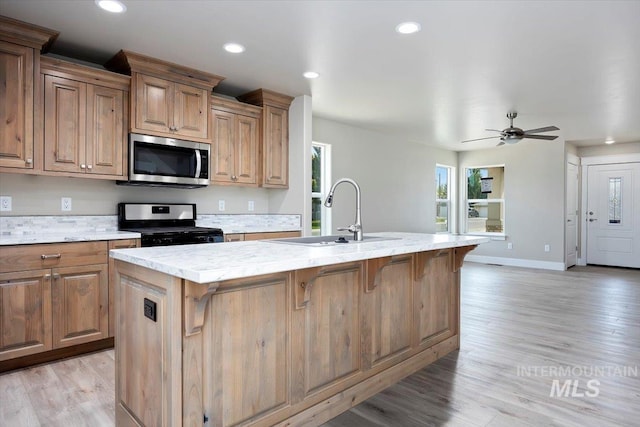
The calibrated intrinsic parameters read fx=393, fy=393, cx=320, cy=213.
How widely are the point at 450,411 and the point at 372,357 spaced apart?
0.51 meters

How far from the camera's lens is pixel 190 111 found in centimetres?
368

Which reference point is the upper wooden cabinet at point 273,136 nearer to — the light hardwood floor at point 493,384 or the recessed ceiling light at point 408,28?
the recessed ceiling light at point 408,28

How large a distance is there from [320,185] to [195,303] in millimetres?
4315

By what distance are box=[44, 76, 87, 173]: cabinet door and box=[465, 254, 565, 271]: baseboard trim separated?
7441 mm

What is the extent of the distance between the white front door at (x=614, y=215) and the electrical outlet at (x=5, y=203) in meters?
9.10

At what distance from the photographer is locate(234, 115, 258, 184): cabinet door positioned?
13.8ft

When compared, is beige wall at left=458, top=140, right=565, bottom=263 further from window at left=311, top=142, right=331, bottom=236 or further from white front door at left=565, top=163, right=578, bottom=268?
window at left=311, top=142, right=331, bottom=236

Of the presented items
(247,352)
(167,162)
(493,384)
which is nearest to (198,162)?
(167,162)

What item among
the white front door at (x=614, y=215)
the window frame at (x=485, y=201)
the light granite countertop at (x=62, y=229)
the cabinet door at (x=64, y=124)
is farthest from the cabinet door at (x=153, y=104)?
the white front door at (x=614, y=215)

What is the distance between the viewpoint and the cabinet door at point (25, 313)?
103 inches

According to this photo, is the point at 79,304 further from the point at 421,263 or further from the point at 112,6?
the point at 421,263

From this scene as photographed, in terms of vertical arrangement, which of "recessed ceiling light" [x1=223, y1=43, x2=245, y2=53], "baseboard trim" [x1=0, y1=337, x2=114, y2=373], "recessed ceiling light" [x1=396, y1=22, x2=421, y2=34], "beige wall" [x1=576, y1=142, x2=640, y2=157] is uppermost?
"recessed ceiling light" [x1=223, y1=43, x2=245, y2=53]

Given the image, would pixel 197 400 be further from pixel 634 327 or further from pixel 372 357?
pixel 634 327

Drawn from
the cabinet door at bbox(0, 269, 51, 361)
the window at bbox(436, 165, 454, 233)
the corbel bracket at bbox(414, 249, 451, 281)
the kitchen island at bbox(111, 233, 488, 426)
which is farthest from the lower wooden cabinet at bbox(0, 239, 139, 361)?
the window at bbox(436, 165, 454, 233)
